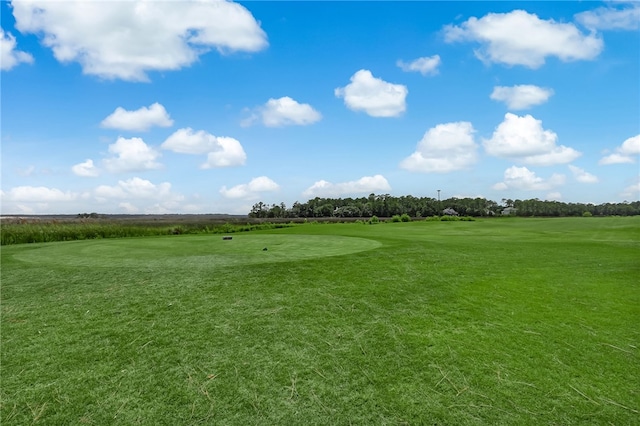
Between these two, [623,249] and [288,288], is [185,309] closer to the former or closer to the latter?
[288,288]

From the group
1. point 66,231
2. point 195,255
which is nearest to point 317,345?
point 195,255

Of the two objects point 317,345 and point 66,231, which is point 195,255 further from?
point 66,231

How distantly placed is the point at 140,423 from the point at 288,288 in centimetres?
342

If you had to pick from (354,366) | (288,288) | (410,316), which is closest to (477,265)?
(410,316)

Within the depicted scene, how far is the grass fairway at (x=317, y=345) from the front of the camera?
3.32 metres

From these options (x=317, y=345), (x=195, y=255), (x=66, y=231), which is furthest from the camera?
(x=66, y=231)

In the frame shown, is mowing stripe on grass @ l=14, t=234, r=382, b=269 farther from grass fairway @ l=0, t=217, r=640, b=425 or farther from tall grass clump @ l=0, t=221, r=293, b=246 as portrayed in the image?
tall grass clump @ l=0, t=221, r=293, b=246

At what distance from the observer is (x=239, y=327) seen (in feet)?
16.0

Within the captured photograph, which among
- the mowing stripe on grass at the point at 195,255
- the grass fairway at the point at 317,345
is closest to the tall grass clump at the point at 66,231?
the mowing stripe on grass at the point at 195,255

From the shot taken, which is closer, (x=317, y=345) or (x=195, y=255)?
(x=317, y=345)

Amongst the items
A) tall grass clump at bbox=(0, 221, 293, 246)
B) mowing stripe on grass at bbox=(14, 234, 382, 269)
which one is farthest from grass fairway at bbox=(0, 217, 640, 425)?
tall grass clump at bbox=(0, 221, 293, 246)

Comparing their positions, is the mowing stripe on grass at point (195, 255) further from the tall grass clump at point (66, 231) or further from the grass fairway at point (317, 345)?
Answer: the tall grass clump at point (66, 231)

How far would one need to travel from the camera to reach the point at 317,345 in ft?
14.3

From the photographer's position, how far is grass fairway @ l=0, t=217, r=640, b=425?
3.32 metres
